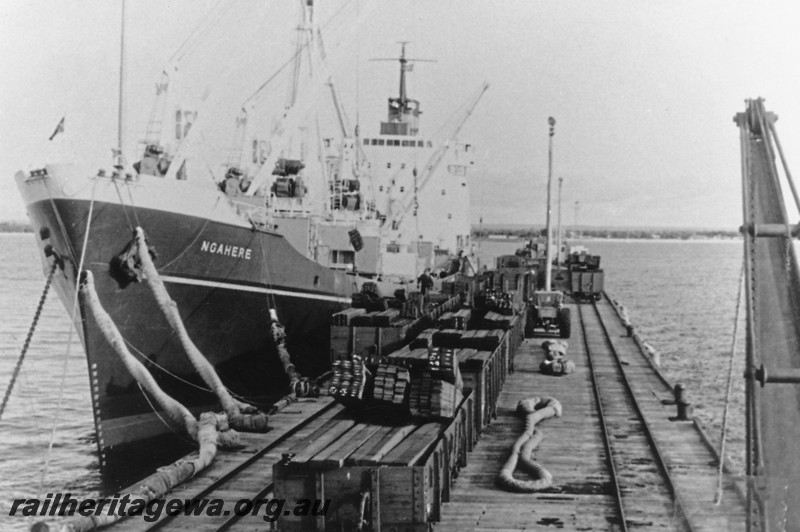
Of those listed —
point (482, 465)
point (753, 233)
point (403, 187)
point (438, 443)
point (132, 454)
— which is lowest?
point (132, 454)

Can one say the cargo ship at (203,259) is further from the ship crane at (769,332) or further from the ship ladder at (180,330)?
the ship crane at (769,332)

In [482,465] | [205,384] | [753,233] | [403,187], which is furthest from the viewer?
[403,187]

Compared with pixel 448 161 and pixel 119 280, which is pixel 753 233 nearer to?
pixel 119 280

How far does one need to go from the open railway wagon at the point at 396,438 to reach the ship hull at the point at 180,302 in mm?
4886

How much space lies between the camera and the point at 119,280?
17344 millimetres

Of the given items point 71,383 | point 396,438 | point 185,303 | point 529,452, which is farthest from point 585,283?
point 396,438

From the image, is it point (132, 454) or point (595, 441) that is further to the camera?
point (132, 454)

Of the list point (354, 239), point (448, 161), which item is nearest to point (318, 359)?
point (354, 239)

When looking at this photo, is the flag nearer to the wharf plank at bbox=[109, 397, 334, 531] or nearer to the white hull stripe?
the white hull stripe

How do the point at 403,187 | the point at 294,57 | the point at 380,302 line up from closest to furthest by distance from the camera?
the point at 380,302 → the point at 294,57 → the point at 403,187

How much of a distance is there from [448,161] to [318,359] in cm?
1915

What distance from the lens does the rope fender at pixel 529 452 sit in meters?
12.4
